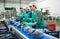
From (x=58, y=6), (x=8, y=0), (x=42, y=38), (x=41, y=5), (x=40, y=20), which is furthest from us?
(x=8, y=0)

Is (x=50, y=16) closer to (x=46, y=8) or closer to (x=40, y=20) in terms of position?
(x=46, y=8)

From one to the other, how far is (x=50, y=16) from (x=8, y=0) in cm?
881

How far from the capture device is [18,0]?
16469 millimetres

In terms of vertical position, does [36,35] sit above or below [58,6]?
below

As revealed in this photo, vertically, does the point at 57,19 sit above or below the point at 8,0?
below

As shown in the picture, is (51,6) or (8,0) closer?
(51,6)

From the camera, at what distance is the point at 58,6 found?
8.56m

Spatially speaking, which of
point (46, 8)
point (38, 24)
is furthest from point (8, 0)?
point (38, 24)

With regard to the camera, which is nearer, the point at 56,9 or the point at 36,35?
the point at 36,35

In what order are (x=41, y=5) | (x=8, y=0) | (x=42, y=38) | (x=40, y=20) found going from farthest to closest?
(x=8, y=0) < (x=41, y=5) < (x=40, y=20) < (x=42, y=38)

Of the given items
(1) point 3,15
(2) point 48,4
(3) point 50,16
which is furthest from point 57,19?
(1) point 3,15

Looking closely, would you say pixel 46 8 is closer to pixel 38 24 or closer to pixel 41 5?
pixel 41 5

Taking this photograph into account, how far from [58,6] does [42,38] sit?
685 centimetres

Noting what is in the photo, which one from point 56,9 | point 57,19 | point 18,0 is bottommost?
point 57,19
